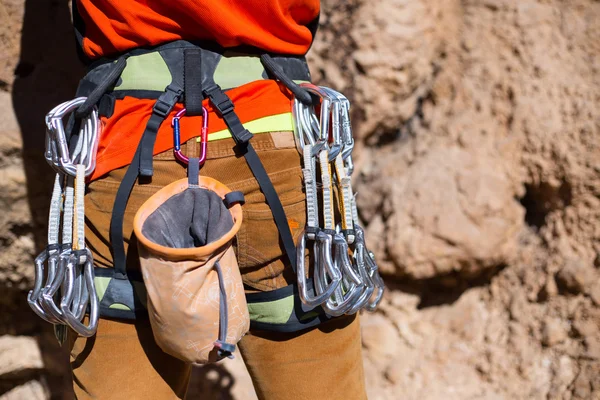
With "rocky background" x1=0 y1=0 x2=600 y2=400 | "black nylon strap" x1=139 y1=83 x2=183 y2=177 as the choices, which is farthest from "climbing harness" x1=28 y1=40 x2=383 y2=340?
"rocky background" x1=0 y1=0 x2=600 y2=400

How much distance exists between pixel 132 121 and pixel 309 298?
44 cm

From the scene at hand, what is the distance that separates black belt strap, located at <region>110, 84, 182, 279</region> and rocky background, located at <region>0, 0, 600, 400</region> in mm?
605

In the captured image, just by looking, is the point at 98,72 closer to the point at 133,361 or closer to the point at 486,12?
the point at 133,361

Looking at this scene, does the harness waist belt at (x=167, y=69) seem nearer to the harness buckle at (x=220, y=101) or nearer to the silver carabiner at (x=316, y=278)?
the harness buckle at (x=220, y=101)

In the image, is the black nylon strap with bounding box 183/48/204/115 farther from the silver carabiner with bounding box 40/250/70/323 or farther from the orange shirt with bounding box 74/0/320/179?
the silver carabiner with bounding box 40/250/70/323

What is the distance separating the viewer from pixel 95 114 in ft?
3.51

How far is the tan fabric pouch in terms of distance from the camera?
3.19 ft

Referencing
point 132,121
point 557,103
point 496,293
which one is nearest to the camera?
point 132,121

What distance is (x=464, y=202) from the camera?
5.67ft

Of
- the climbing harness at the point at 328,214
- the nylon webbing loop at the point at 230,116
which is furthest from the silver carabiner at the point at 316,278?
the nylon webbing loop at the point at 230,116

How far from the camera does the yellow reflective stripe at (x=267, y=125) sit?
1.07 meters

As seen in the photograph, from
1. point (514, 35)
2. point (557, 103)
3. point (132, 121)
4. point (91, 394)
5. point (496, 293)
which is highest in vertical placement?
point (132, 121)

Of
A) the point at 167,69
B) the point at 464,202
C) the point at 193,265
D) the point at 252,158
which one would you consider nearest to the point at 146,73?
the point at 167,69

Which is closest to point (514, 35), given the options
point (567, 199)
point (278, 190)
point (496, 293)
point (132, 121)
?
point (567, 199)
